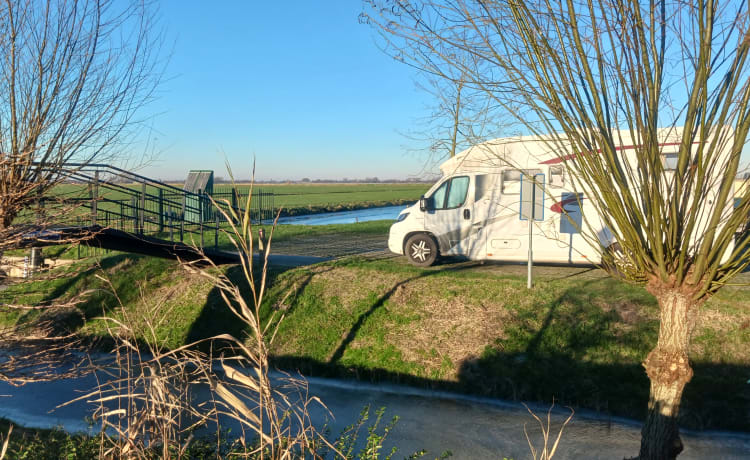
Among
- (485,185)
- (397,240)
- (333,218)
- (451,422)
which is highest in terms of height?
(485,185)

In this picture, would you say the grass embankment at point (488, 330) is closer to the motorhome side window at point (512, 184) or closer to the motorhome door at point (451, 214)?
the motorhome door at point (451, 214)

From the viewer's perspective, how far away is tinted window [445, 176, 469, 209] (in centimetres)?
1395

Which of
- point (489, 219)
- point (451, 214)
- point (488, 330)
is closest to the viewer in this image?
point (488, 330)

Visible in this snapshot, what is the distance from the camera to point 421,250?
14242 millimetres

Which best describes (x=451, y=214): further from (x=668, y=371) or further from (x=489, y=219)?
(x=668, y=371)

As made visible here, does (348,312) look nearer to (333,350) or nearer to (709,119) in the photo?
(333,350)

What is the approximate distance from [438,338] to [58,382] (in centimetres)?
642

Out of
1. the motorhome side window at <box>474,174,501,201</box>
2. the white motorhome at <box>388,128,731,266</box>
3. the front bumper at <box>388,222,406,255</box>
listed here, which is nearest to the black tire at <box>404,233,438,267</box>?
the white motorhome at <box>388,128,731,266</box>

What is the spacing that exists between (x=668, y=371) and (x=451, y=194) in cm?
902

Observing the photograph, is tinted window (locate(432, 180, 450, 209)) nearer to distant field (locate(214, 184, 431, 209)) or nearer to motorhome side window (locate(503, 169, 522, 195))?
motorhome side window (locate(503, 169, 522, 195))

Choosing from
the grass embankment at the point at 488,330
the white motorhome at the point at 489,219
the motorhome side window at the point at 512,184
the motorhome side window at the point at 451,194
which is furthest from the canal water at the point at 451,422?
the motorhome side window at the point at 512,184

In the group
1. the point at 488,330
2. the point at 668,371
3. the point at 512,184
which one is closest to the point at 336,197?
the point at 512,184

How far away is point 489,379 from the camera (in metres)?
9.98

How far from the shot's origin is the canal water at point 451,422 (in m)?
7.63
